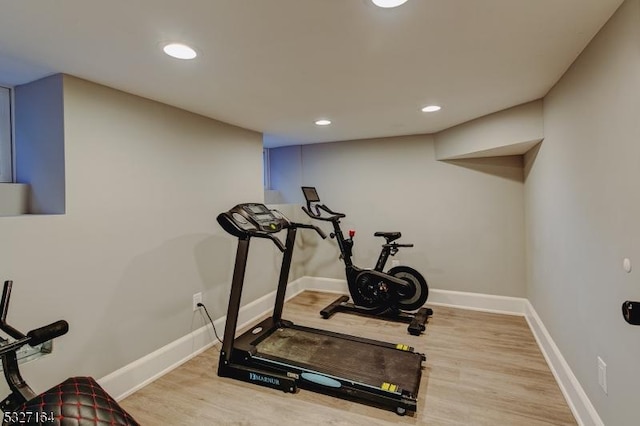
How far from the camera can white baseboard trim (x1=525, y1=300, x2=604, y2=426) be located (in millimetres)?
1717

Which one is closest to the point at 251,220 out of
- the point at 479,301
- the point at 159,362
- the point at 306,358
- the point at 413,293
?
the point at 306,358

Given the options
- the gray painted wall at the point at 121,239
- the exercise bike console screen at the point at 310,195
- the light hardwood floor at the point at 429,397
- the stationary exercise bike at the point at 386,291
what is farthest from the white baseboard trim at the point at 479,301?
the gray painted wall at the point at 121,239

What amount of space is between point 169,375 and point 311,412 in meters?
1.15

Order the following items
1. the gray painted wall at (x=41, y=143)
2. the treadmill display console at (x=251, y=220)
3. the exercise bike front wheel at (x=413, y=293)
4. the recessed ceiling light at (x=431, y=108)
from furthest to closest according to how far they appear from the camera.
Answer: the exercise bike front wheel at (x=413, y=293) → the recessed ceiling light at (x=431, y=108) → the treadmill display console at (x=251, y=220) → the gray painted wall at (x=41, y=143)

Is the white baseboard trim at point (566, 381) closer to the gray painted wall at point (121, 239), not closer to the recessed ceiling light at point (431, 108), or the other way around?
the recessed ceiling light at point (431, 108)

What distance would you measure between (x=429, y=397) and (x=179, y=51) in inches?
99.6

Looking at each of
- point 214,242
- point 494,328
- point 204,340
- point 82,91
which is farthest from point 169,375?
point 494,328

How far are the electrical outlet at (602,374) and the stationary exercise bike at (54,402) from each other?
81.7 inches

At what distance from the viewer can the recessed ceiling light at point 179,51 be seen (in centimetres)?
156

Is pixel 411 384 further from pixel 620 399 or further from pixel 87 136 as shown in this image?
pixel 87 136

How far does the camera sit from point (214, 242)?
117 inches

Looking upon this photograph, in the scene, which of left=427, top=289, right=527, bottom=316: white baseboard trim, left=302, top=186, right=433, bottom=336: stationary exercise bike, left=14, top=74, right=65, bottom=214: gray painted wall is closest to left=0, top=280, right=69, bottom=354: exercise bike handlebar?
left=14, top=74, right=65, bottom=214: gray painted wall

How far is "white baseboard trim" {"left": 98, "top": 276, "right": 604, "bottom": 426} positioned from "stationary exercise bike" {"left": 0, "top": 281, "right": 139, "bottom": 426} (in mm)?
973

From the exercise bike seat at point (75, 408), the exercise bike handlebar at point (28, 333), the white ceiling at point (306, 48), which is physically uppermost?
the white ceiling at point (306, 48)
